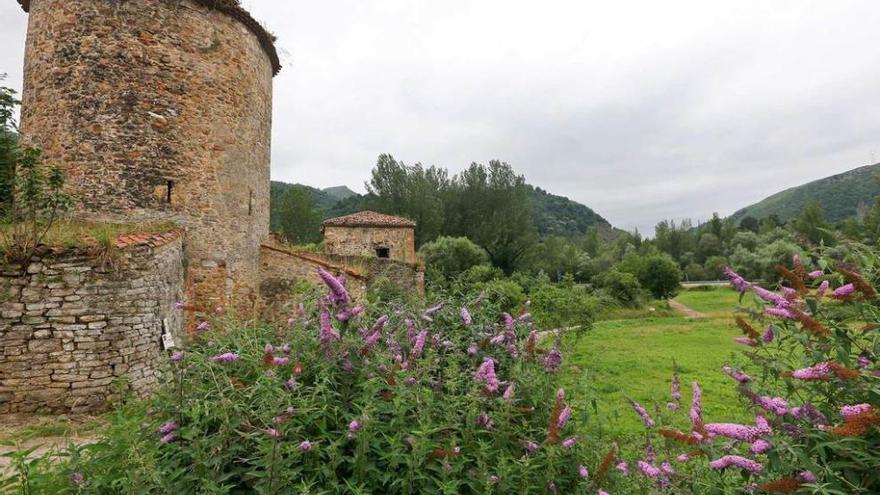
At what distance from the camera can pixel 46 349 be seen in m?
6.23

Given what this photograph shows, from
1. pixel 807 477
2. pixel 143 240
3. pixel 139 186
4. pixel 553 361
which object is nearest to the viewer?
pixel 807 477

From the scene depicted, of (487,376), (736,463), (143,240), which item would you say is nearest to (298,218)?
(143,240)

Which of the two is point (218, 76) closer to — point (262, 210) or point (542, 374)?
point (262, 210)

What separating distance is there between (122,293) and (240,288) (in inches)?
155

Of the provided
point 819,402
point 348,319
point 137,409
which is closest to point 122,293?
point 137,409

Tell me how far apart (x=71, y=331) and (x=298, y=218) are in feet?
121

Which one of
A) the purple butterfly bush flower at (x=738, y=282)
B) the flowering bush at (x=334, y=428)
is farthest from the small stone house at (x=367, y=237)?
the purple butterfly bush flower at (x=738, y=282)

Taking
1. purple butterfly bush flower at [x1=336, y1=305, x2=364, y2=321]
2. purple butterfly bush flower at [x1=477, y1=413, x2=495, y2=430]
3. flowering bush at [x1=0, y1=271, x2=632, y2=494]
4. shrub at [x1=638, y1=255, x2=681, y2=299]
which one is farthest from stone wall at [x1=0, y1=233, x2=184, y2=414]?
shrub at [x1=638, y1=255, x2=681, y2=299]

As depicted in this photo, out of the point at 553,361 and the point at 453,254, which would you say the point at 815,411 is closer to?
the point at 553,361

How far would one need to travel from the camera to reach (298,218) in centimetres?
4234

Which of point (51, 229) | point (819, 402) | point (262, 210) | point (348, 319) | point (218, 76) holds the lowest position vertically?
point (819, 402)

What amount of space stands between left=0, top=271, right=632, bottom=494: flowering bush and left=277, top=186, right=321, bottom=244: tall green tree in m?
39.3

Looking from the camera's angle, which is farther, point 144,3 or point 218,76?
point 218,76

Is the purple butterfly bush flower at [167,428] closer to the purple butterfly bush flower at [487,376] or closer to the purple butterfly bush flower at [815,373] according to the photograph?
the purple butterfly bush flower at [487,376]
